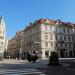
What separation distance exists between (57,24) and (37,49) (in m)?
12.0

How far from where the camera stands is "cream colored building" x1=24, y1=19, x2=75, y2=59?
267 ft

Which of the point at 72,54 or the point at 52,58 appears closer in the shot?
the point at 52,58

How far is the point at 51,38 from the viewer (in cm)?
8294

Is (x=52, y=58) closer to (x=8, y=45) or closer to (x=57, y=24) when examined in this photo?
(x=57, y=24)

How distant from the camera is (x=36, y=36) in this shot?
84438 mm

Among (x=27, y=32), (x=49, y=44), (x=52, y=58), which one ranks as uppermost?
(x=27, y=32)

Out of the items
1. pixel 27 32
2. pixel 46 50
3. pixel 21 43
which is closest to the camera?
pixel 46 50

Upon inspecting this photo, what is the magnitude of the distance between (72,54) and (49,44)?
33.1 feet

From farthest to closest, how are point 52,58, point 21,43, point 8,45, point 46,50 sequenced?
point 8,45 → point 21,43 → point 46,50 → point 52,58

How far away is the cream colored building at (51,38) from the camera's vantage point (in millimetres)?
81375

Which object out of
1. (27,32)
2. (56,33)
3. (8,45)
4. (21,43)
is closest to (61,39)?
(56,33)

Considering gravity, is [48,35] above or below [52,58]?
above

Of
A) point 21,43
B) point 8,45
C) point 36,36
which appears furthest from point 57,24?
point 8,45

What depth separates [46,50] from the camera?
267 ft
